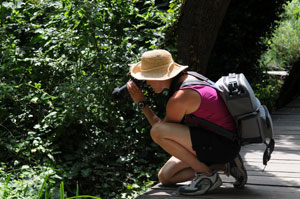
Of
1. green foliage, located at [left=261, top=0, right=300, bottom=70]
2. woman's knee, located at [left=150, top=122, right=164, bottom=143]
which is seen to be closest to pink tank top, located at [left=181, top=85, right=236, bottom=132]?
woman's knee, located at [left=150, top=122, right=164, bottom=143]

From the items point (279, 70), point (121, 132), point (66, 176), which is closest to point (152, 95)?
point (121, 132)

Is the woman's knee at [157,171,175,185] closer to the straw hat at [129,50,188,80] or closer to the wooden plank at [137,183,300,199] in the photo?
the wooden plank at [137,183,300,199]

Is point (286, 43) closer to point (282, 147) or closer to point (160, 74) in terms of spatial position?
point (282, 147)

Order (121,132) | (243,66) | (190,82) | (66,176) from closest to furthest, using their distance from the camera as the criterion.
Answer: (190,82) < (66,176) < (121,132) < (243,66)

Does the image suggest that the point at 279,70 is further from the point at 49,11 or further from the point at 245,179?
the point at 245,179

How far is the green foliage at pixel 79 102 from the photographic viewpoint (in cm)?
525

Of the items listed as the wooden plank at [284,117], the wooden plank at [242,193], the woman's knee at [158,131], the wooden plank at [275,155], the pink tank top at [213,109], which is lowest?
the wooden plank at [284,117]

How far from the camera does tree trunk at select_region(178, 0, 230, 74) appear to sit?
5863 millimetres

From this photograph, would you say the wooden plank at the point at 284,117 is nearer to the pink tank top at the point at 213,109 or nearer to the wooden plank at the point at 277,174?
the wooden plank at the point at 277,174

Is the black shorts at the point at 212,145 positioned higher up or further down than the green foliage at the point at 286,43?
higher up

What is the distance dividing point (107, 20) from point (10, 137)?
1.73 m

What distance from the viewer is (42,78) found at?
584 centimetres

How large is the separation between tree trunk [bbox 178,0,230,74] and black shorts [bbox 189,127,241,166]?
2208mm

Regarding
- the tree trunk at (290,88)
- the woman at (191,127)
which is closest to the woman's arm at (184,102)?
the woman at (191,127)
